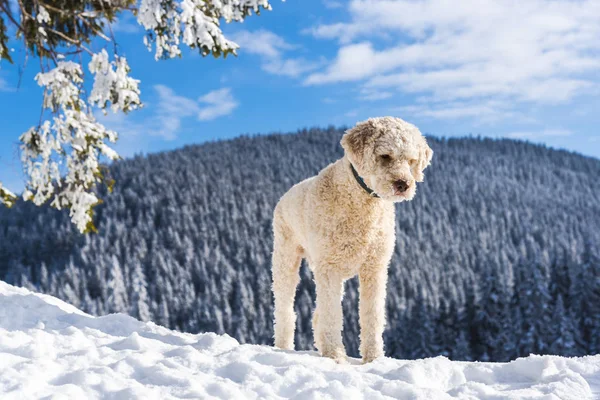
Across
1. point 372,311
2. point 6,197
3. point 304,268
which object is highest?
point 304,268

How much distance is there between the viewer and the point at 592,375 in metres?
4.28

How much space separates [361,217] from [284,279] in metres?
1.57

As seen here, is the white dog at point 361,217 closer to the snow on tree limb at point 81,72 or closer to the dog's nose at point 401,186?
the dog's nose at point 401,186

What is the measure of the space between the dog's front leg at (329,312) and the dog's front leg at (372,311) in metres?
0.30

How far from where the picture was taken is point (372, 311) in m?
5.33

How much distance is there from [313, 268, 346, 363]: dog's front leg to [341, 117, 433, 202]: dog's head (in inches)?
42.5

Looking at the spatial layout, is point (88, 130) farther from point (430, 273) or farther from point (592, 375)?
point (430, 273)

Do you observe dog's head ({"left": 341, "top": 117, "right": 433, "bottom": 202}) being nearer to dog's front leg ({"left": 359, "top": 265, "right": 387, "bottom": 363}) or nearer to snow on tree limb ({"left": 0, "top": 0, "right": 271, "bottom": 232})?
dog's front leg ({"left": 359, "top": 265, "right": 387, "bottom": 363})

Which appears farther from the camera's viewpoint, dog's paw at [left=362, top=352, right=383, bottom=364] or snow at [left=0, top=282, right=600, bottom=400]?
dog's paw at [left=362, top=352, right=383, bottom=364]

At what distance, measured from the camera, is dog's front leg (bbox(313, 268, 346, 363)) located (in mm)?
5148

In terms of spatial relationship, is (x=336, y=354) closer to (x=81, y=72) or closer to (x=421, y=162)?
(x=421, y=162)

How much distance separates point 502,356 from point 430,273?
27917mm

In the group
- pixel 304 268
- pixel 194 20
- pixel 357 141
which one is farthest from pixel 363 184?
pixel 304 268

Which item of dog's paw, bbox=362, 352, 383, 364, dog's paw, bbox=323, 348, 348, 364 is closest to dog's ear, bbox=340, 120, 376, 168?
dog's paw, bbox=323, 348, 348, 364
